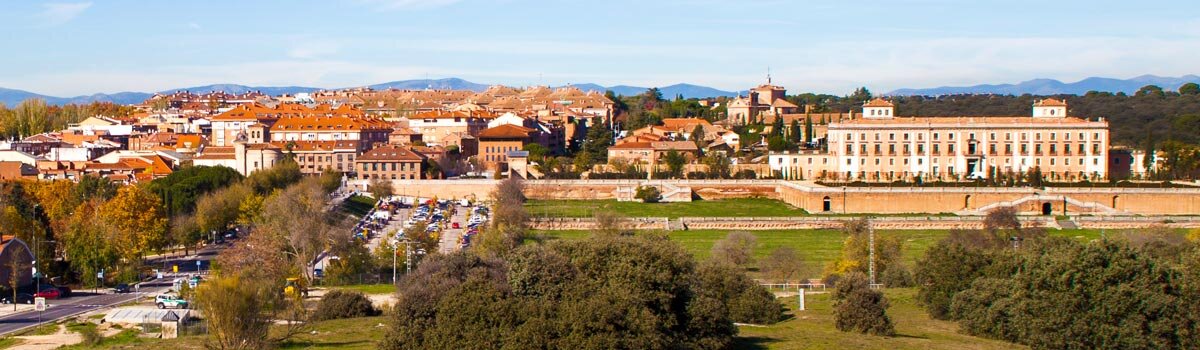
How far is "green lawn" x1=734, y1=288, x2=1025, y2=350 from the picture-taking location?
23.5 meters

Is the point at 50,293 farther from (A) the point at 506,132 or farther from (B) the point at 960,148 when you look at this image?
(A) the point at 506,132

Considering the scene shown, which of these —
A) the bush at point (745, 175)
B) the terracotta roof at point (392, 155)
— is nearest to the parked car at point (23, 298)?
the terracotta roof at point (392, 155)

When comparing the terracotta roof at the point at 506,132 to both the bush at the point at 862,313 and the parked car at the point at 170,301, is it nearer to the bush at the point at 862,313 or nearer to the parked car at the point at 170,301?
the parked car at the point at 170,301

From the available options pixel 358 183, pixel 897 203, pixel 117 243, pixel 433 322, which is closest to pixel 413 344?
pixel 433 322

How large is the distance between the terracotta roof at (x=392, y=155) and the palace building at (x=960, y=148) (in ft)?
61.7

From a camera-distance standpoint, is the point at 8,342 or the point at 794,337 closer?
the point at 794,337

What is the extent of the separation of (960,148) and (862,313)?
4516 centimetres

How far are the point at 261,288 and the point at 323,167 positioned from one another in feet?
164

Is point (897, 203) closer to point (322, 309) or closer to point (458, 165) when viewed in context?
point (458, 165)

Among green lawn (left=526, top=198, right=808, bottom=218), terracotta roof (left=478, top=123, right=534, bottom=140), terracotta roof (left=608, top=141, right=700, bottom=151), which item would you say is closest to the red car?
green lawn (left=526, top=198, right=808, bottom=218)

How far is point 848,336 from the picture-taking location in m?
24.7

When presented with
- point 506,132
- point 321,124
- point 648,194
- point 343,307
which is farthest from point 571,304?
point 321,124

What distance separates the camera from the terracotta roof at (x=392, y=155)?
69.3m

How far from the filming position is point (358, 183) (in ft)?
223
